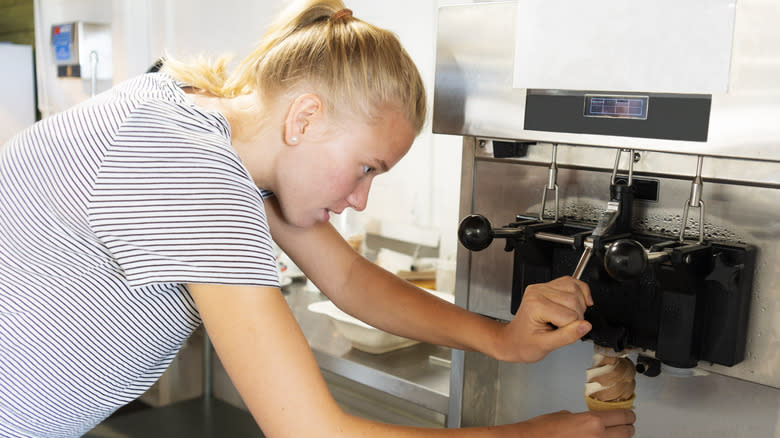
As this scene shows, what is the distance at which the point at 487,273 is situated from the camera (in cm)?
109

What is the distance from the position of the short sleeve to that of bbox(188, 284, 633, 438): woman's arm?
0.07 feet

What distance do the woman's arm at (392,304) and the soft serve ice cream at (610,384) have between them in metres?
0.07

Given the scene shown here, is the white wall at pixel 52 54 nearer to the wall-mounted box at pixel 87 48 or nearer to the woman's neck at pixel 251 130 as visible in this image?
the wall-mounted box at pixel 87 48

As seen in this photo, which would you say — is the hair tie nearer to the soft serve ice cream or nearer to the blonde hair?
the blonde hair

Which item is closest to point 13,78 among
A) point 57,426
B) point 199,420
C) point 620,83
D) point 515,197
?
point 199,420

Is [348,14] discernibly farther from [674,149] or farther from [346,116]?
[674,149]

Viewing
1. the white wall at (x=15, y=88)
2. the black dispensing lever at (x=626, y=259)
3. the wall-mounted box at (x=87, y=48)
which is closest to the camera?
the black dispensing lever at (x=626, y=259)

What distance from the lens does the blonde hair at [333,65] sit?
89cm

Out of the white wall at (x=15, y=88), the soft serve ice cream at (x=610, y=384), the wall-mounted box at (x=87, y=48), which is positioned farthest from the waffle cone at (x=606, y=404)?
the white wall at (x=15, y=88)

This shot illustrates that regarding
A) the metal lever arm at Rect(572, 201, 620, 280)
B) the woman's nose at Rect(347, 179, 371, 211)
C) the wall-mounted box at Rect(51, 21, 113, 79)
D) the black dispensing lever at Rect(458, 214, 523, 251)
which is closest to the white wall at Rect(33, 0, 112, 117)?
the wall-mounted box at Rect(51, 21, 113, 79)

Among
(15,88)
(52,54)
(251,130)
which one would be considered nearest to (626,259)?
(251,130)

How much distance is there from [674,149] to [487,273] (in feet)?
1.24

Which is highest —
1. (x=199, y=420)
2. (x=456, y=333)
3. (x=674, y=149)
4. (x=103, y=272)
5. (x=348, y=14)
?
(x=348, y=14)

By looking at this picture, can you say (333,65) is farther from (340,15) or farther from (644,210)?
(644,210)
